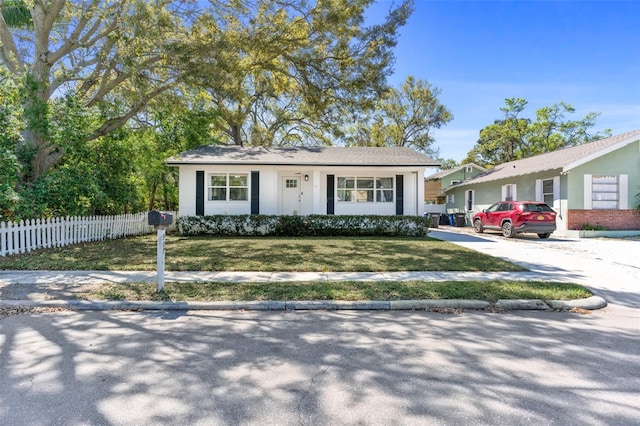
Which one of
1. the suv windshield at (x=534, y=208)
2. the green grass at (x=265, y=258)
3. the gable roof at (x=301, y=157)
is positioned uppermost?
the gable roof at (x=301, y=157)

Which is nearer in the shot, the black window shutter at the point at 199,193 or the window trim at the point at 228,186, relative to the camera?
the black window shutter at the point at 199,193

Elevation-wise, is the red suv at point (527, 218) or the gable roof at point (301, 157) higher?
the gable roof at point (301, 157)

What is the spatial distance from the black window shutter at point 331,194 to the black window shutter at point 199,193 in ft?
19.2

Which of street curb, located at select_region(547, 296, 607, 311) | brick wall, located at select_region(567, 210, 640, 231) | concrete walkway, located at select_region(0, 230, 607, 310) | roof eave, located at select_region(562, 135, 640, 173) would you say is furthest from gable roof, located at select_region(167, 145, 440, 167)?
street curb, located at select_region(547, 296, 607, 311)

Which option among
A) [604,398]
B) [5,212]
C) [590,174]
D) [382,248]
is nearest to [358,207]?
[382,248]

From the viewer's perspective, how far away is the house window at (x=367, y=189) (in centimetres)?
1652

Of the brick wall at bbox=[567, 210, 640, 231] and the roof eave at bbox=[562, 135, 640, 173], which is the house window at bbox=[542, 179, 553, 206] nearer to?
the brick wall at bbox=[567, 210, 640, 231]

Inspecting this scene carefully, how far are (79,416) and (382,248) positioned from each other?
924 cm

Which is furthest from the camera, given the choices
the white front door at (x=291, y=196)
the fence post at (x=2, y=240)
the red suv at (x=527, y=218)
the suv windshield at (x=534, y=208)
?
the white front door at (x=291, y=196)

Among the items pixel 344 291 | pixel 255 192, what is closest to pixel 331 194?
pixel 255 192

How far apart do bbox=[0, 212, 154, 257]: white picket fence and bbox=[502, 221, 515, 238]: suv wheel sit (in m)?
16.7

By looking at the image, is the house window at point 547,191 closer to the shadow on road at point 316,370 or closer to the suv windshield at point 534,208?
the suv windshield at point 534,208

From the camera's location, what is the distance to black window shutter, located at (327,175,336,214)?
643 inches

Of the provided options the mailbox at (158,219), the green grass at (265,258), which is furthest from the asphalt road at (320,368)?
the green grass at (265,258)
